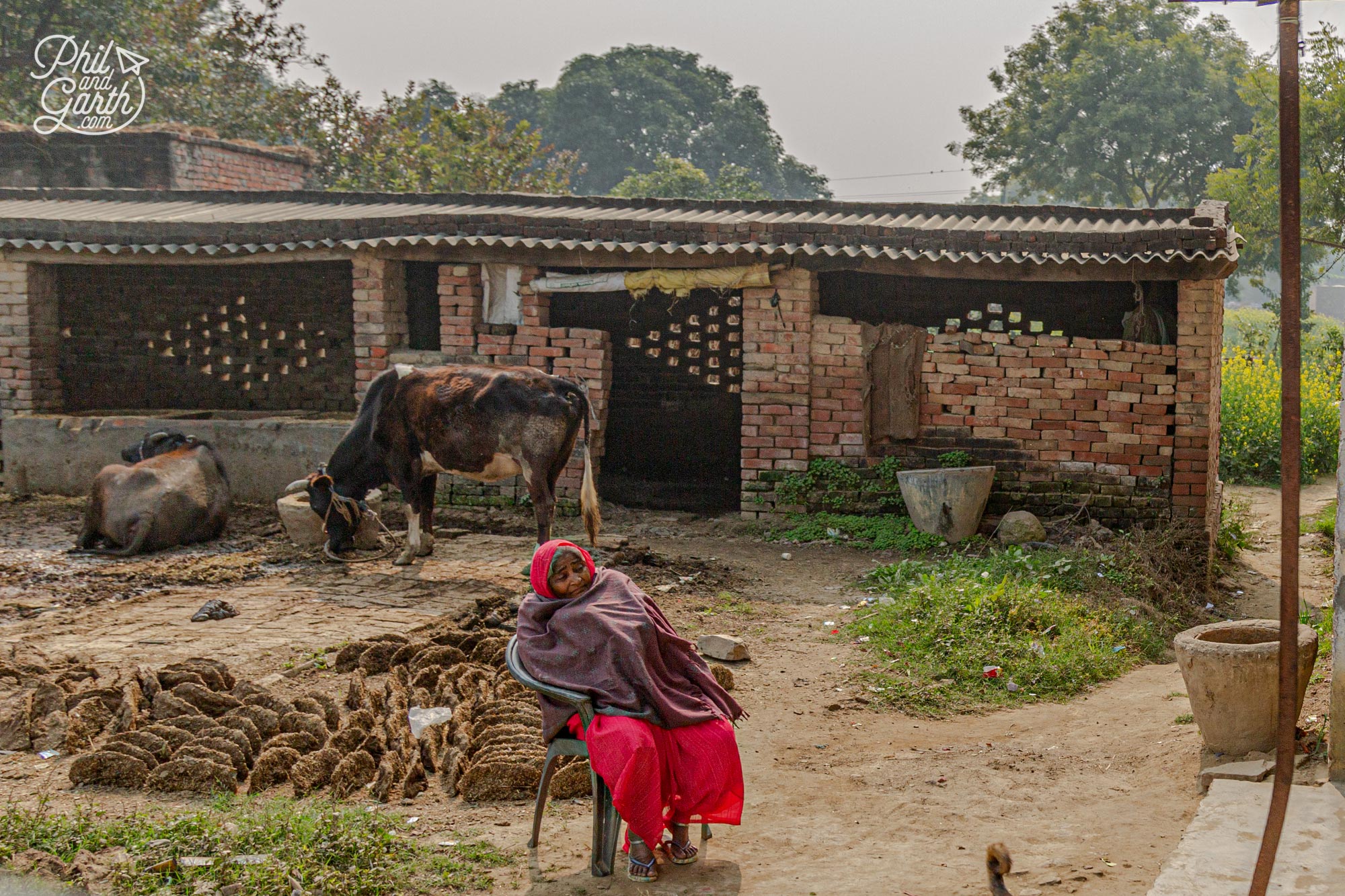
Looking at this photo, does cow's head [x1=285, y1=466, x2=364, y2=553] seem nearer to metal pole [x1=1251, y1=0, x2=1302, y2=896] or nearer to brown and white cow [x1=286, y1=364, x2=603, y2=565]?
brown and white cow [x1=286, y1=364, x2=603, y2=565]

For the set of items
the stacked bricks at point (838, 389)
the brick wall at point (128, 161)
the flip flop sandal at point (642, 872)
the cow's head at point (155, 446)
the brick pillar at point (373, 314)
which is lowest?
the flip flop sandal at point (642, 872)

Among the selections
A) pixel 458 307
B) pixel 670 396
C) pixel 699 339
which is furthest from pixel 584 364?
pixel 458 307

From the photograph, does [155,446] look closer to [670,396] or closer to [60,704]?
[670,396]

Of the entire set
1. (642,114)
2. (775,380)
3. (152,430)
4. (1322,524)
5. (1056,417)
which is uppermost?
(642,114)

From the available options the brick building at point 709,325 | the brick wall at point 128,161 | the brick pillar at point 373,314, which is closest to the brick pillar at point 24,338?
the brick building at point 709,325

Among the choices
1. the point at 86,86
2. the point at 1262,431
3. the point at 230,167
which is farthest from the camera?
the point at 86,86

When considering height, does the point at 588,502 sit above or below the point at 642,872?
above

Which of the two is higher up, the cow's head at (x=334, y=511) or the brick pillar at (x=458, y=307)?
the brick pillar at (x=458, y=307)

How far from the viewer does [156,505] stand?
9508 mm

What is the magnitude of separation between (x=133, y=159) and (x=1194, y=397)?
15283mm

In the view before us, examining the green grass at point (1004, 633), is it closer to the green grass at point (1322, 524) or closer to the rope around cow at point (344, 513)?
the rope around cow at point (344, 513)

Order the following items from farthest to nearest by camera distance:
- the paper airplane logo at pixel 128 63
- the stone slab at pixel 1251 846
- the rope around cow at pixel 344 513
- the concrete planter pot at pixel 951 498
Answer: the paper airplane logo at pixel 128 63
the concrete planter pot at pixel 951 498
the rope around cow at pixel 344 513
the stone slab at pixel 1251 846

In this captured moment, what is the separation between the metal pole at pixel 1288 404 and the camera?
2887 mm

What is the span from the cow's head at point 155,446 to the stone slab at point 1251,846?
8.67 meters
